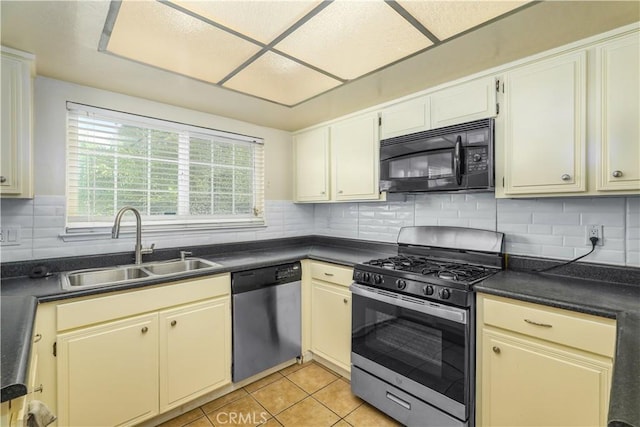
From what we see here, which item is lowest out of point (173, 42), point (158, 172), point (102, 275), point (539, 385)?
point (539, 385)

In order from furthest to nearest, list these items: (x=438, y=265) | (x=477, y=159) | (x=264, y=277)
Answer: (x=264, y=277)
(x=438, y=265)
(x=477, y=159)

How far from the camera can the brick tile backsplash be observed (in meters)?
1.68

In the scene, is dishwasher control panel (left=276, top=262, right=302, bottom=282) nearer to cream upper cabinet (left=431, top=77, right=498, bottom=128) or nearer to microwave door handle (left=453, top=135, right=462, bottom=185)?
microwave door handle (left=453, top=135, right=462, bottom=185)

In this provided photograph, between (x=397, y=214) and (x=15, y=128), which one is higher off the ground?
(x=15, y=128)

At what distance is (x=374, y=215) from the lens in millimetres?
2875

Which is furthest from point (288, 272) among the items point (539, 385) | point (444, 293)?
point (539, 385)

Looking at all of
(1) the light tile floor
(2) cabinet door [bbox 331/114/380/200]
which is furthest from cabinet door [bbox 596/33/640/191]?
(1) the light tile floor

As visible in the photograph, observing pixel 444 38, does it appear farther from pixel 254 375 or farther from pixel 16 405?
pixel 254 375

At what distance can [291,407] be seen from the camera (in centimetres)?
207

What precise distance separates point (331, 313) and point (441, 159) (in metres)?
1.44

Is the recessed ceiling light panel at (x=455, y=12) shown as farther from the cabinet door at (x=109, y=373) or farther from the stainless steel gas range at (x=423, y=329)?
the cabinet door at (x=109, y=373)

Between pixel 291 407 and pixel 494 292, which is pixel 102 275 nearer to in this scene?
pixel 291 407

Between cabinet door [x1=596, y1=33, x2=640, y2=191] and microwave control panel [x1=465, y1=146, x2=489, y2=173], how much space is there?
51cm

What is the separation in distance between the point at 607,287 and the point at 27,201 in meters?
3.39
